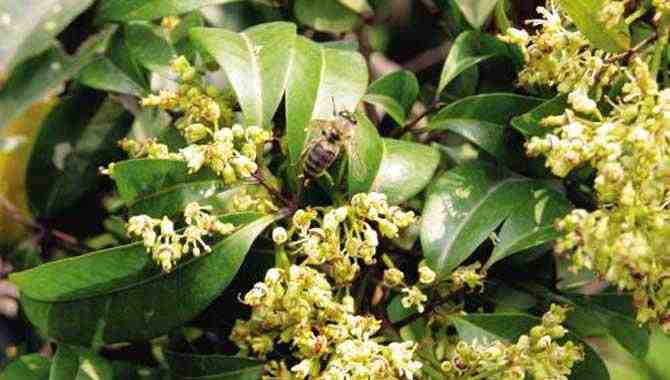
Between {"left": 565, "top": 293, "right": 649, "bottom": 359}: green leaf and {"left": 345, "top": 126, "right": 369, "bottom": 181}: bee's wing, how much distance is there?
39 cm

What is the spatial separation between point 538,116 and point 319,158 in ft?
0.91

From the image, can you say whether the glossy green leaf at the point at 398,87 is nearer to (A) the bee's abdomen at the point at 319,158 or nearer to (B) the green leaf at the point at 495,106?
(B) the green leaf at the point at 495,106

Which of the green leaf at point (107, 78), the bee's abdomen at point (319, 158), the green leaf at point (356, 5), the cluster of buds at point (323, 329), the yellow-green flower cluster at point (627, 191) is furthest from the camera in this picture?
the green leaf at point (356, 5)

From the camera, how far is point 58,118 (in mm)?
1936

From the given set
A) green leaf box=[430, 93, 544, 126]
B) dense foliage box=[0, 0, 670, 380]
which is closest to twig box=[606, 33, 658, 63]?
dense foliage box=[0, 0, 670, 380]

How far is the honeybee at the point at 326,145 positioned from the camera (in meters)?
1.46

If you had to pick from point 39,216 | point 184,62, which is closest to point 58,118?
point 39,216

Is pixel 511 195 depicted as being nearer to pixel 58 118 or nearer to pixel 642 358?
pixel 642 358

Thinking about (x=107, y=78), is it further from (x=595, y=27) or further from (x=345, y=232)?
(x=595, y=27)

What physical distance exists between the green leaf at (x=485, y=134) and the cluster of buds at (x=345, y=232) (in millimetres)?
190

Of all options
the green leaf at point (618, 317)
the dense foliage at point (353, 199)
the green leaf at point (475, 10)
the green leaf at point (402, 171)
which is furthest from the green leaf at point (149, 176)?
the green leaf at point (618, 317)

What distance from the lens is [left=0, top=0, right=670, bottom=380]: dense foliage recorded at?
4.47 feet

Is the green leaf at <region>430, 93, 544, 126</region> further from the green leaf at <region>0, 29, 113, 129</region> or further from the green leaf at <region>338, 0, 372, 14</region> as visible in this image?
the green leaf at <region>0, 29, 113, 129</region>

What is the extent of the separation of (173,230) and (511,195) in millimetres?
437
